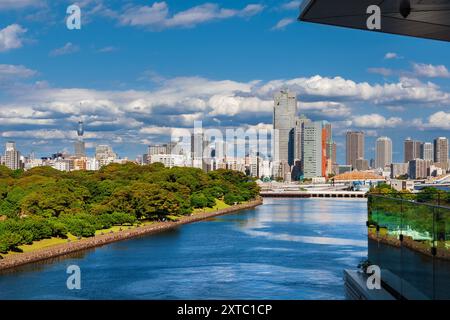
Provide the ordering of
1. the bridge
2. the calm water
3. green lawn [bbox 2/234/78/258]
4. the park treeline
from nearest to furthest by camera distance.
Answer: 1. the calm water
2. green lawn [bbox 2/234/78/258]
3. the park treeline
4. the bridge

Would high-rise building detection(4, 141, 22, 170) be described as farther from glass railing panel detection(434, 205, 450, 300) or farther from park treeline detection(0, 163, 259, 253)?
glass railing panel detection(434, 205, 450, 300)

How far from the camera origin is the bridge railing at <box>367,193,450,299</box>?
8.14m

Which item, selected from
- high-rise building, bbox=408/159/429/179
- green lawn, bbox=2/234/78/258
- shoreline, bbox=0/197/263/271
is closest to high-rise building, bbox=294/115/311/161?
high-rise building, bbox=408/159/429/179

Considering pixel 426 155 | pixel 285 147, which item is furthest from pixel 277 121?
pixel 426 155

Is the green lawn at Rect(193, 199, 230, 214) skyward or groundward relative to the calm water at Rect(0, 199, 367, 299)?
groundward

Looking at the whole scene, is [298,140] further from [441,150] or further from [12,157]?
[12,157]

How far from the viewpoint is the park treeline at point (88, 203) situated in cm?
2486

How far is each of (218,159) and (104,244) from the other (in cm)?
12276

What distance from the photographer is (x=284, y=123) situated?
173 m

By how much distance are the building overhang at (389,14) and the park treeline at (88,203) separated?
15.6 meters

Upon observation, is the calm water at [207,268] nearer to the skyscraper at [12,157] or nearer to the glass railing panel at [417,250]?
the glass railing panel at [417,250]

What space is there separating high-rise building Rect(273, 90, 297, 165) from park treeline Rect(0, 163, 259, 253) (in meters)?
114
